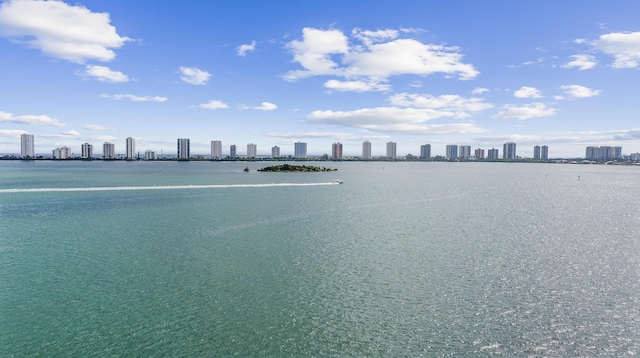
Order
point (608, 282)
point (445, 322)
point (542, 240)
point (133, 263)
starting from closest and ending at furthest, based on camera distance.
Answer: point (445, 322), point (608, 282), point (133, 263), point (542, 240)

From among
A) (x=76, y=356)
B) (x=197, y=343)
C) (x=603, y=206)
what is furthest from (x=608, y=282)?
(x=603, y=206)

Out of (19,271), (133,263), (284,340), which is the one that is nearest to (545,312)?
(284,340)

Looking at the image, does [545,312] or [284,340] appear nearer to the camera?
[284,340]

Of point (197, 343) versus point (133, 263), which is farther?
point (133, 263)

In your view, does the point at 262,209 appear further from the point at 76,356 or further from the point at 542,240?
the point at 76,356

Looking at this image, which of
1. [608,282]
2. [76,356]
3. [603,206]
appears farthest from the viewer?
[603,206]

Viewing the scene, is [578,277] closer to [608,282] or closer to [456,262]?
[608,282]
